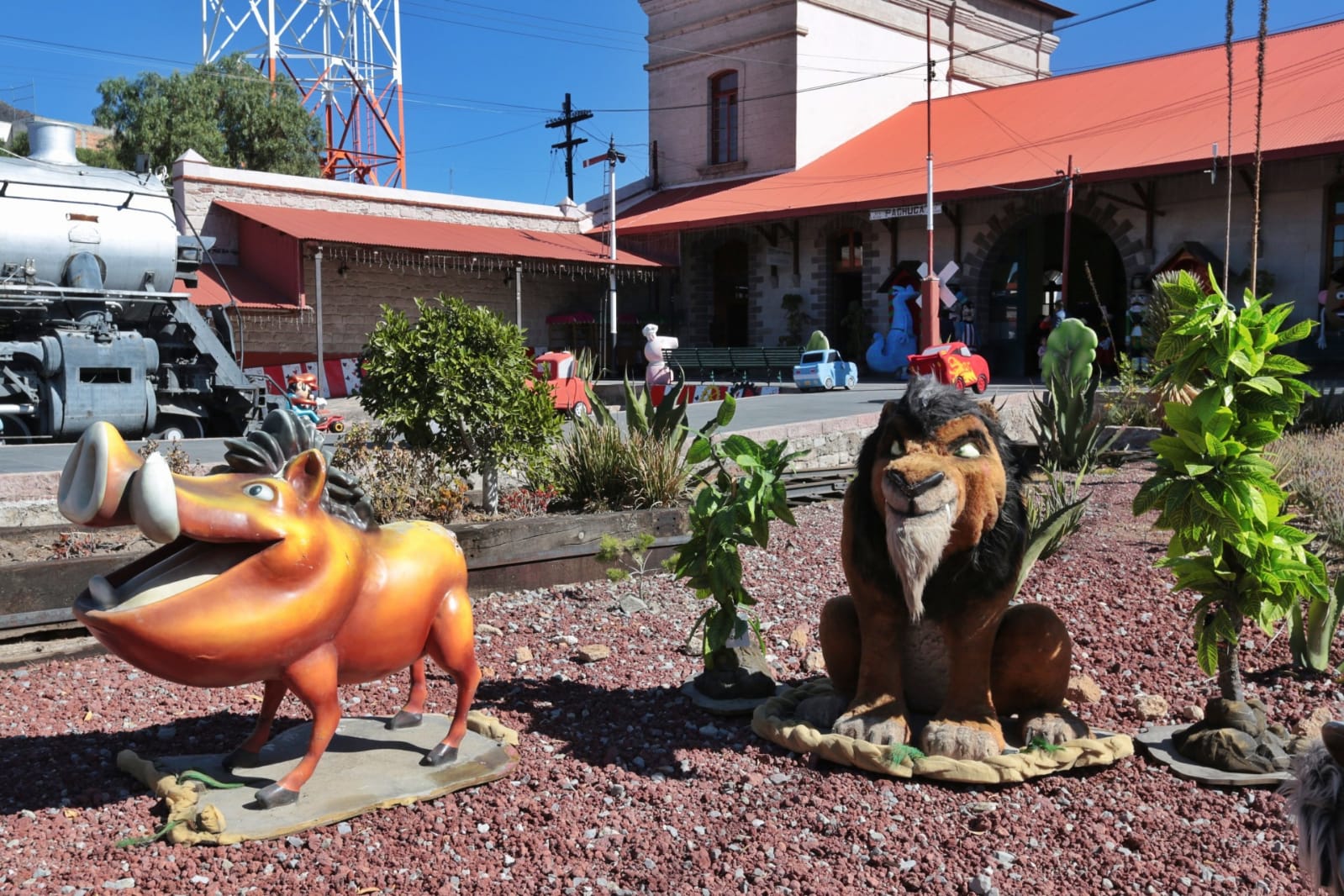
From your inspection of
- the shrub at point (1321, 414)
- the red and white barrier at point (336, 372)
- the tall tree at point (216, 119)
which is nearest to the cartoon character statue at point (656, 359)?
the shrub at point (1321, 414)

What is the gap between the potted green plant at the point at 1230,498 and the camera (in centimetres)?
316

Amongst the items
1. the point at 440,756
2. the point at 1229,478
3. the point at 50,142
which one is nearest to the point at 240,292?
the point at 50,142

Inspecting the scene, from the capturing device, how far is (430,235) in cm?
2030

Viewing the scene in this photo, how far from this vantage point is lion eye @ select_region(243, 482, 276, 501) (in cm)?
265

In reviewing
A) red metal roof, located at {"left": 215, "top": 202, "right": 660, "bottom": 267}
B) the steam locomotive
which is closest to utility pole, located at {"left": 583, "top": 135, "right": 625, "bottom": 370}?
red metal roof, located at {"left": 215, "top": 202, "right": 660, "bottom": 267}

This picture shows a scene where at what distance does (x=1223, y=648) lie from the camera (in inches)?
132

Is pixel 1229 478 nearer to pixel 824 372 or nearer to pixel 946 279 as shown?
pixel 824 372

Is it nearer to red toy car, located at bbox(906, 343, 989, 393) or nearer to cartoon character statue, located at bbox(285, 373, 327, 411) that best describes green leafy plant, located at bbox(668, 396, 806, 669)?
red toy car, located at bbox(906, 343, 989, 393)

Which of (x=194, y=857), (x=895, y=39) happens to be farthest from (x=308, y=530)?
(x=895, y=39)

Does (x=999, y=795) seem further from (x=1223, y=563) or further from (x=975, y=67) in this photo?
(x=975, y=67)

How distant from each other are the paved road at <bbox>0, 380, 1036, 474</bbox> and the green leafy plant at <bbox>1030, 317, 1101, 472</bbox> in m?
2.16

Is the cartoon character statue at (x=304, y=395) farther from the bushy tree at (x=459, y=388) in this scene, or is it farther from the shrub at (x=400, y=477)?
the bushy tree at (x=459, y=388)

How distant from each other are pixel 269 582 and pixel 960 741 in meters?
1.99

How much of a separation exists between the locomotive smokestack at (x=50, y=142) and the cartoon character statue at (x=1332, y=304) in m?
17.2
